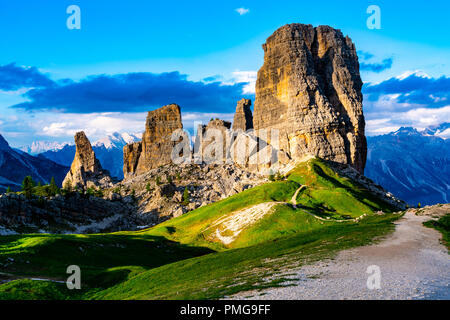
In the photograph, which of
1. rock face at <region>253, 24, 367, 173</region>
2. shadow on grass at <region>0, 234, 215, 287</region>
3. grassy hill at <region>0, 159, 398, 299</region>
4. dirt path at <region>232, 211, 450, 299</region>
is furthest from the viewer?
rock face at <region>253, 24, 367, 173</region>

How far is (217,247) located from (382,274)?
148 ft

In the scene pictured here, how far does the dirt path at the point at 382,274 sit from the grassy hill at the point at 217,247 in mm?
2545

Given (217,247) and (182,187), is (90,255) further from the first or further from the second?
(182,187)

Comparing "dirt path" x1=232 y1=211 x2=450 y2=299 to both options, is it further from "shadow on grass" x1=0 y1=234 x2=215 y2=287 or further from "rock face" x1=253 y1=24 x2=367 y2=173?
"rock face" x1=253 y1=24 x2=367 y2=173

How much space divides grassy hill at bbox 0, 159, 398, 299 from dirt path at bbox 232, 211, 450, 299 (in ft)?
8.35

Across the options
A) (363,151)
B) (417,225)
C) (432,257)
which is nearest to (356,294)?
(432,257)

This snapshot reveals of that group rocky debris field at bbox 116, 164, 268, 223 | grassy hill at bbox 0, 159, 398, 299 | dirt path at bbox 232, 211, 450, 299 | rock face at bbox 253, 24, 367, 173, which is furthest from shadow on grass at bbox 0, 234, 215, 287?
rock face at bbox 253, 24, 367, 173

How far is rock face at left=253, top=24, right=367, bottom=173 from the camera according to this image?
452ft

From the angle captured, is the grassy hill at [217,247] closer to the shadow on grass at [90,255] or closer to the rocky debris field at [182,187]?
the shadow on grass at [90,255]

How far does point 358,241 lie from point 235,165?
139 metres

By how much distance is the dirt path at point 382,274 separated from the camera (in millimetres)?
23053

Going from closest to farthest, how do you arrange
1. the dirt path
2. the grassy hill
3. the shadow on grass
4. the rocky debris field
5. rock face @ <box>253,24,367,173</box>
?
the dirt path < the grassy hill < the shadow on grass < rock face @ <box>253,24,367,173</box> < the rocky debris field

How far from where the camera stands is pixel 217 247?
69.9 metres

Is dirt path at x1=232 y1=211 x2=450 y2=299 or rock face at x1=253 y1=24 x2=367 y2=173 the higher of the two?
rock face at x1=253 y1=24 x2=367 y2=173
